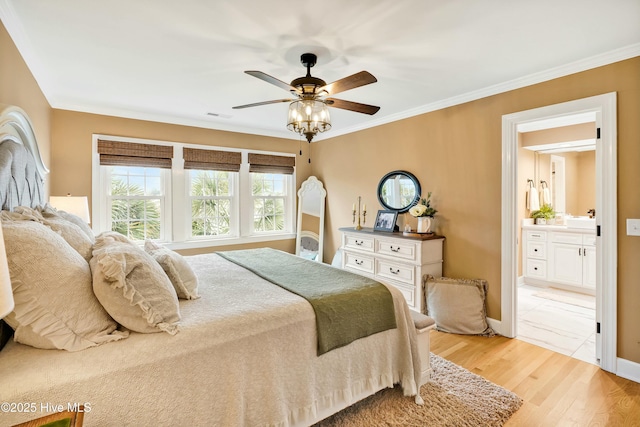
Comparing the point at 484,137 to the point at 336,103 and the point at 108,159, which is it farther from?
the point at 108,159

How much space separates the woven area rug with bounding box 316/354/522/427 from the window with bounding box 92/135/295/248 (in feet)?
10.8

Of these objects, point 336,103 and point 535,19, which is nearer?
point 535,19

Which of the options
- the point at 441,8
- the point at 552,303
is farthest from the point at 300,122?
the point at 552,303

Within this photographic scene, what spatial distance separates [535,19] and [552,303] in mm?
3712

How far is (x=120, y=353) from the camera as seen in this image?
4.08 ft

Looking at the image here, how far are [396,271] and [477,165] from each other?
1.49 meters

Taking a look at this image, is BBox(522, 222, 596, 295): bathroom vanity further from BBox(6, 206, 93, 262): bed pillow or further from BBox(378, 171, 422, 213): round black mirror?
BBox(6, 206, 93, 262): bed pillow

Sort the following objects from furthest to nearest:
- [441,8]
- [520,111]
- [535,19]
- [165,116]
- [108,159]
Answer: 1. [165,116]
2. [108,159]
3. [520,111]
4. [535,19]
5. [441,8]

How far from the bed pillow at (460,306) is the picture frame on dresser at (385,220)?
98 centimetres

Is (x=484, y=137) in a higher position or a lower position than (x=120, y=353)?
higher

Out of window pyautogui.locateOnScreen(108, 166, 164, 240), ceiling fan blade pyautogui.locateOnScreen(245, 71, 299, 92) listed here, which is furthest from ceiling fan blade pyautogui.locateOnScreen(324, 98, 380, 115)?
window pyautogui.locateOnScreen(108, 166, 164, 240)

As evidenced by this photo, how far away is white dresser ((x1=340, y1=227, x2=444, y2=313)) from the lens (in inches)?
134

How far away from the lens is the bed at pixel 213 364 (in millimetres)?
1137

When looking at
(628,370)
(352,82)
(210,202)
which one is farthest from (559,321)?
(210,202)
